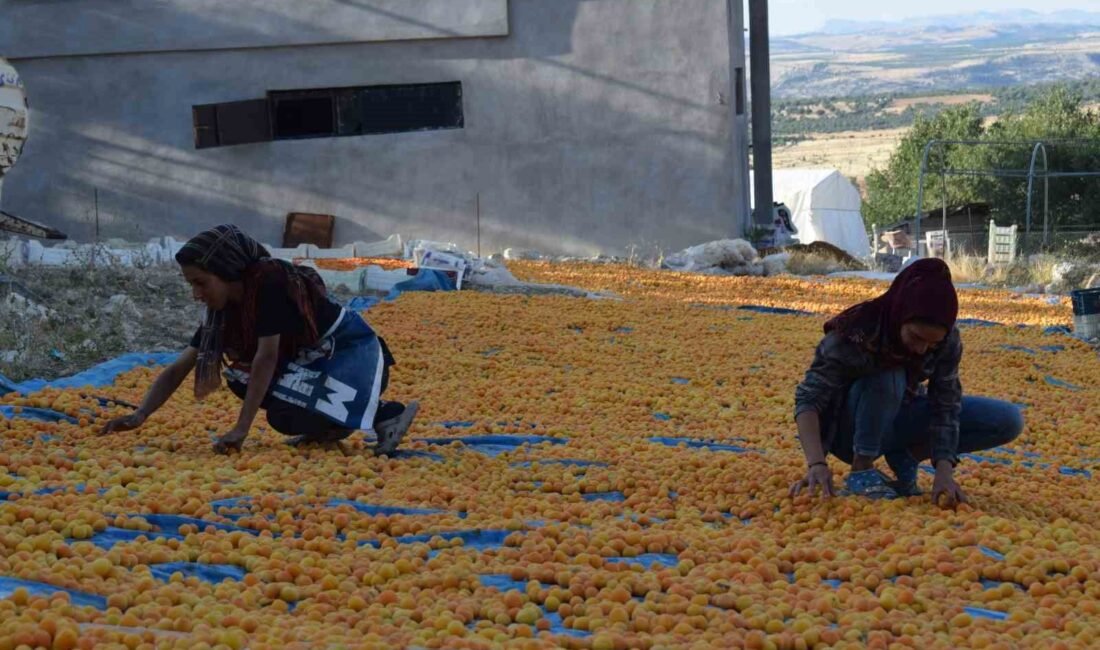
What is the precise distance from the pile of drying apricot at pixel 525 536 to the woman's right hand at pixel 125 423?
0.25 ft

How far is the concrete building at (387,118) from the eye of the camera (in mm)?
17078

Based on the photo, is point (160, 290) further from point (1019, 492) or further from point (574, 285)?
point (1019, 492)

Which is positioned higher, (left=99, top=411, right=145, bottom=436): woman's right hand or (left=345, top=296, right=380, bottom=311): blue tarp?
(left=99, top=411, right=145, bottom=436): woman's right hand

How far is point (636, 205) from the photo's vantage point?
17.4 meters

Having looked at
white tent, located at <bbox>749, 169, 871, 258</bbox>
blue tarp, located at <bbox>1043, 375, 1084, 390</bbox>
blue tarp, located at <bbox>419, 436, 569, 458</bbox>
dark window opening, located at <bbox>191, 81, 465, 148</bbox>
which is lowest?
white tent, located at <bbox>749, 169, 871, 258</bbox>

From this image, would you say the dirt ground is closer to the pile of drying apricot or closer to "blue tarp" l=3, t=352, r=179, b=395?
"blue tarp" l=3, t=352, r=179, b=395

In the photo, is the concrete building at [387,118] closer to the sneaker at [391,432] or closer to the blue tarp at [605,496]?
the sneaker at [391,432]

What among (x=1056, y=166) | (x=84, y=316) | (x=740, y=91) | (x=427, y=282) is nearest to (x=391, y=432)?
(x=84, y=316)

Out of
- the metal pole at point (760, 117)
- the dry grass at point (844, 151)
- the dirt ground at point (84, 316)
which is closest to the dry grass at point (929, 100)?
the dry grass at point (844, 151)

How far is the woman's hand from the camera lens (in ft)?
15.3

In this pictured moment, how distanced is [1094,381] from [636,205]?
8847 mm

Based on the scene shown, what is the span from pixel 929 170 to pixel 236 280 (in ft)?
113

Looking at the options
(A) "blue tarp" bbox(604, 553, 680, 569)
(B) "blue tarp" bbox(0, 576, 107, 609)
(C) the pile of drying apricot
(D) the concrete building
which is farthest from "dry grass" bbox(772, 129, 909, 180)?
(B) "blue tarp" bbox(0, 576, 107, 609)

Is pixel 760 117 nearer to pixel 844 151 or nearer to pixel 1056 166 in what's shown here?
pixel 1056 166
